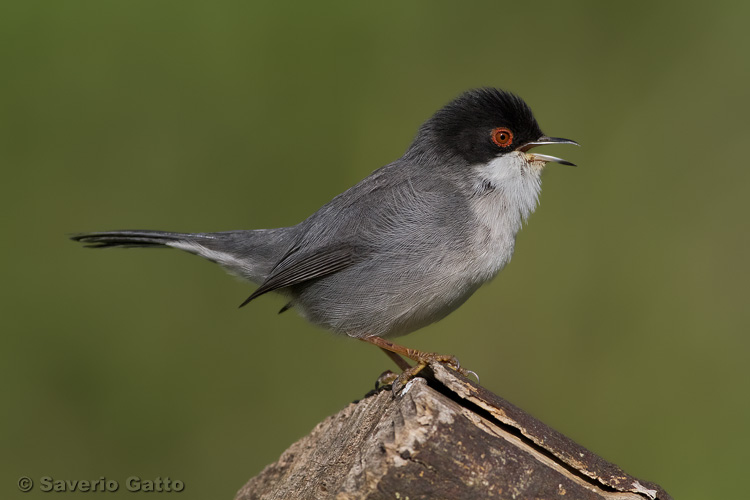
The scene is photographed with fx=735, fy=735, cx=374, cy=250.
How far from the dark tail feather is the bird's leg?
1647 mm

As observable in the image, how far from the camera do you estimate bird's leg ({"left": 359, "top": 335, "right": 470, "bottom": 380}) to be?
3.44 m

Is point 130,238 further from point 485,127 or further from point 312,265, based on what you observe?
point 485,127

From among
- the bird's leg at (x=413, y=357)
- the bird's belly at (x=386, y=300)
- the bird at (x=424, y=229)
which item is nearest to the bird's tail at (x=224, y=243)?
the bird at (x=424, y=229)

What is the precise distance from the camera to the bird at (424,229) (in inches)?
158

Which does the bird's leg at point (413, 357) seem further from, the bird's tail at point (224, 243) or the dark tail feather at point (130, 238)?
the dark tail feather at point (130, 238)

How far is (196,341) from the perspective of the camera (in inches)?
229

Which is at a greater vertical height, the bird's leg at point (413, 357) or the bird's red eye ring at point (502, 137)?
the bird's red eye ring at point (502, 137)

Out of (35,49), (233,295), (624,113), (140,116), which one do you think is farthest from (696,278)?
(35,49)

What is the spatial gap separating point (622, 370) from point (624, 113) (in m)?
2.23

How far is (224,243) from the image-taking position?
5.01 meters

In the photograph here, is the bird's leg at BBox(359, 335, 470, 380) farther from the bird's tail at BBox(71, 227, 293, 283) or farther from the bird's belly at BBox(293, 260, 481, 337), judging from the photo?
the bird's tail at BBox(71, 227, 293, 283)

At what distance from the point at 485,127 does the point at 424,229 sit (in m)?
0.79

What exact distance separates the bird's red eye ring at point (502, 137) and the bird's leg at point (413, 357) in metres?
1.34

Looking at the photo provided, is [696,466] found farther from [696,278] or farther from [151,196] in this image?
[151,196]
